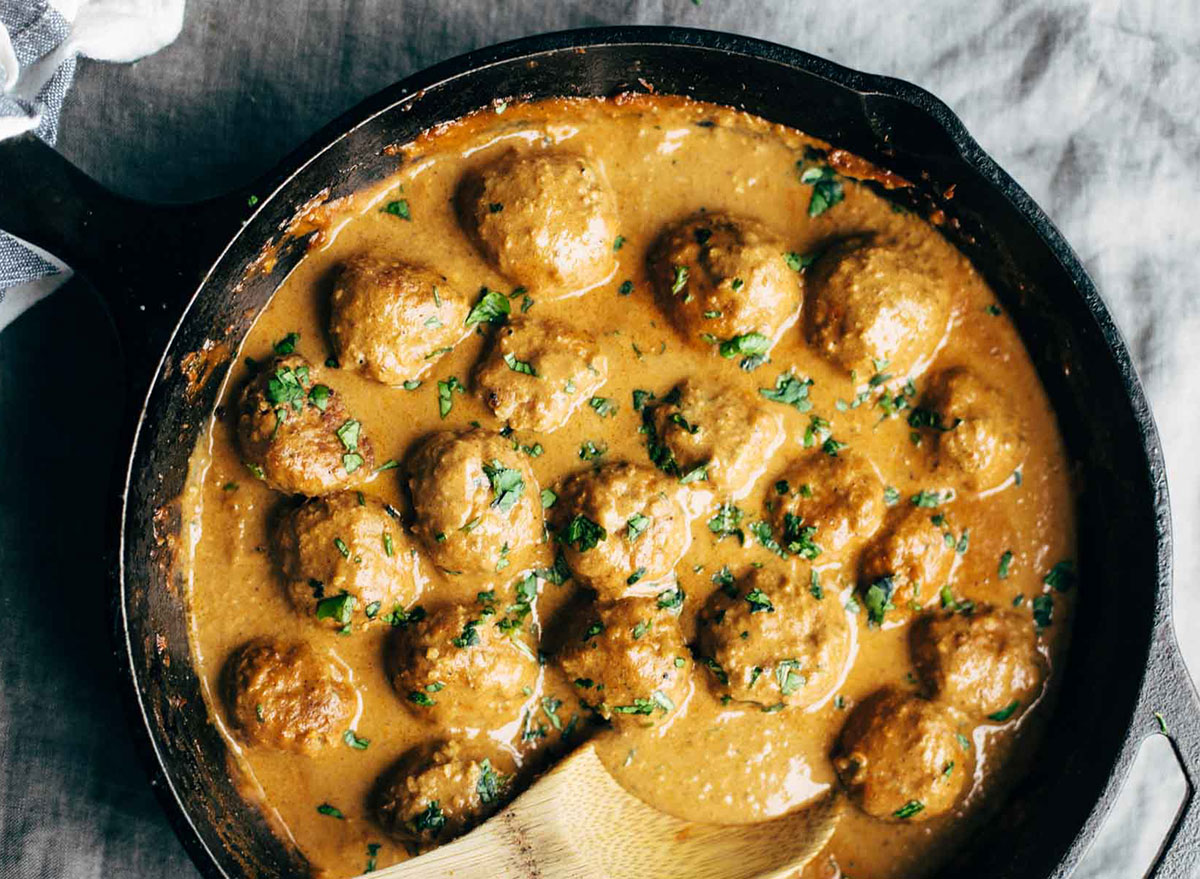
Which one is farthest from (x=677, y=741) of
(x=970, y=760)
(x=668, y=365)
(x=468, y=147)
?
(x=468, y=147)

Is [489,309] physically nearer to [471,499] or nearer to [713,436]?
[471,499]

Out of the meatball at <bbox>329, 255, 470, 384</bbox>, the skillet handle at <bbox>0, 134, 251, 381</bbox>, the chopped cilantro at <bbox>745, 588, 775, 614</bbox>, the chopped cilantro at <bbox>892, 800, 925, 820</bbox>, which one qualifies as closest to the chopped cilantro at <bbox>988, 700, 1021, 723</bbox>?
the chopped cilantro at <bbox>892, 800, 925, 820</bbox>

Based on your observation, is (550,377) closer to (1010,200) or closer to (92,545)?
(1010,200)

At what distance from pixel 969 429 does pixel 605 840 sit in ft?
5.86

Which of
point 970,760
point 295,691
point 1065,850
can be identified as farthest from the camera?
point 970,760

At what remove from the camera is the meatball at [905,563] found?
3.46m

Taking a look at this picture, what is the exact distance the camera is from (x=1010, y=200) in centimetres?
326

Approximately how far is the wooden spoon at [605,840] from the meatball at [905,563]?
2.45ft

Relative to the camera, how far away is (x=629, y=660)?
130 inches

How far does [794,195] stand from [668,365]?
75cm

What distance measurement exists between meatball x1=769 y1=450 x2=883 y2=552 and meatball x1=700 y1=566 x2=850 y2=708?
0.19 m

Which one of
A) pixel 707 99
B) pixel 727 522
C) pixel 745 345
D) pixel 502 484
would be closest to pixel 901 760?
pixel 727 522

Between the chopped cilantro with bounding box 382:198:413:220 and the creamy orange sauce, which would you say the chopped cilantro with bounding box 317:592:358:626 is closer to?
the creamy orange sauce

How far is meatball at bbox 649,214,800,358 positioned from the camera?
337 cm
